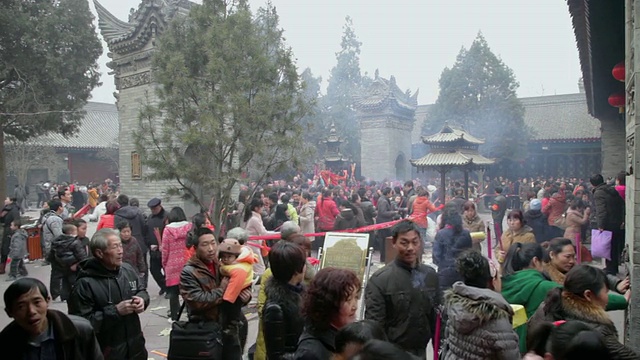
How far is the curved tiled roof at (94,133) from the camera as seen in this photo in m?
31.8

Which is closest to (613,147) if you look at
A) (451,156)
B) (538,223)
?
(451,156)

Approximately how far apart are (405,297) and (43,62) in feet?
48.7

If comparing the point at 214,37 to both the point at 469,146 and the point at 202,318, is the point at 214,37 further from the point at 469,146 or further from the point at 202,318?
the point at 469,146

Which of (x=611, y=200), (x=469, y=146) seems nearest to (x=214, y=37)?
(x=611, y=200)

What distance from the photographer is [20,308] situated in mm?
2516

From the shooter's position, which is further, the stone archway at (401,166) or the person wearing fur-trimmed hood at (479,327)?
the stone archway at (401,166)

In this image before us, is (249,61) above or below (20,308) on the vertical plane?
above

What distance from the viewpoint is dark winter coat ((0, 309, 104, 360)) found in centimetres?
250

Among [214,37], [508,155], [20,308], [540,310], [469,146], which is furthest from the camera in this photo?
[508,155]

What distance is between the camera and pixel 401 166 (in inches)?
1121

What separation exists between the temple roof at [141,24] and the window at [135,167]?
9.01 ft

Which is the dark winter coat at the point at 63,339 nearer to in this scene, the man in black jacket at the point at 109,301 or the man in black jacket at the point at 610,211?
the man in black jacket at the point at 109,301

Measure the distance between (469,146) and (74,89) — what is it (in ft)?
44.7

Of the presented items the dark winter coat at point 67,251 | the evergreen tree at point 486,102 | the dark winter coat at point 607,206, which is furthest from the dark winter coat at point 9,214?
the evergreen tree at point 486,102
